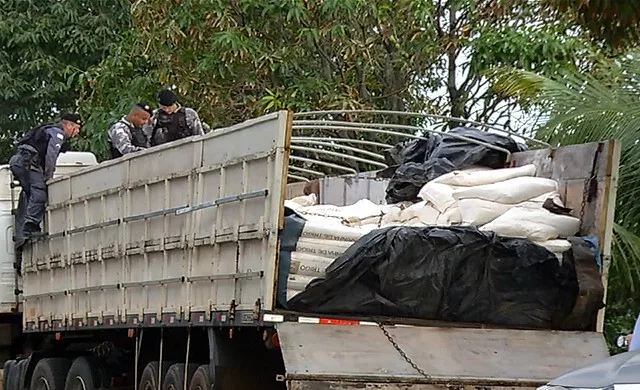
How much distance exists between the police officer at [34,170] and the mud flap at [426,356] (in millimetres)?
5528

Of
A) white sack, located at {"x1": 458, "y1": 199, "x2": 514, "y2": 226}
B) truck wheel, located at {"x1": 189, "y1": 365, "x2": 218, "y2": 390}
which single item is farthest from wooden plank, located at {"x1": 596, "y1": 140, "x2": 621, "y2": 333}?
truck wheel, located at {"x1": 189, "y1": 365, "x2": 218, "y2": 390}

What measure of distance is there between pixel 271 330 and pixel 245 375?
94cm

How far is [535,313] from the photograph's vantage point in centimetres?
864

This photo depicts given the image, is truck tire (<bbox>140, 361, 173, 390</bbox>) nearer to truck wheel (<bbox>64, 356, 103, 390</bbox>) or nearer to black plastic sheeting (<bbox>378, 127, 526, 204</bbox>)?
truck wheel (<bbox>64, 356, 103, 390</bbox>)

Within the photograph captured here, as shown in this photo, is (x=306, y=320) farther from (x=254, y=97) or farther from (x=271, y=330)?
(x=254, y=97)

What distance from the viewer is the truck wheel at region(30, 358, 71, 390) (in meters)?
12.8

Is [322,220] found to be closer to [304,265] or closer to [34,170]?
[304,265]

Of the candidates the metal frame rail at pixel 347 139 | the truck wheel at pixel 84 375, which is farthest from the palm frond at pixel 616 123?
the truck wheel at pixel 84 375

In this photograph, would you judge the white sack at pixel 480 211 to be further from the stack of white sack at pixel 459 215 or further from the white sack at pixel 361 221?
the white sack at pixel 361 221

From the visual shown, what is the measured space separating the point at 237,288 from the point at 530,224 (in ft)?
6.52

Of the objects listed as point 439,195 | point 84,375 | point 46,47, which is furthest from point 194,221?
point 46,47

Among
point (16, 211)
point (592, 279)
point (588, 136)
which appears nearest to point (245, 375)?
point (592, 279)

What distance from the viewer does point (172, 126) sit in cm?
1266

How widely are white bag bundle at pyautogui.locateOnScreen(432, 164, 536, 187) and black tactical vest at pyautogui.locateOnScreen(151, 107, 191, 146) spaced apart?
3996 millimetres
